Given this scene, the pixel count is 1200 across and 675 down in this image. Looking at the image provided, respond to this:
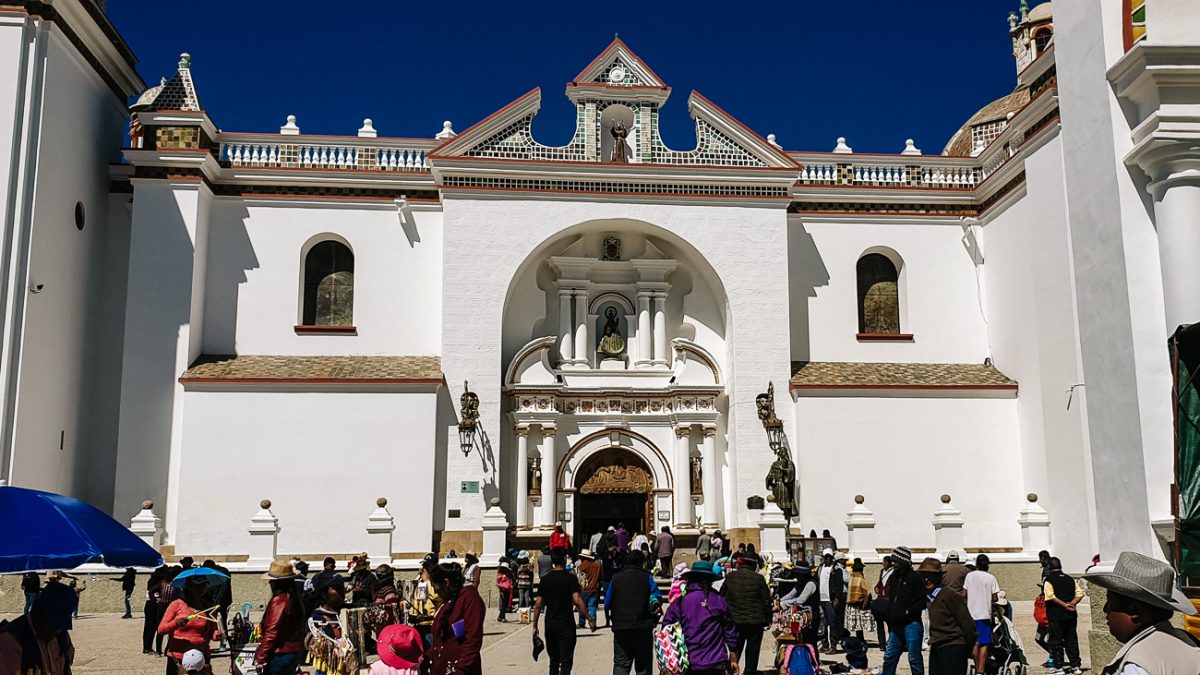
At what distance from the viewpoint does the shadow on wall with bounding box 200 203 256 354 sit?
24.5 m

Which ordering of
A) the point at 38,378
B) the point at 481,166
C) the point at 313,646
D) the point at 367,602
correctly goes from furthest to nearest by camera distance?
the point at 481,166, the point at 38,378, the point at 367,602, the point at 313,646

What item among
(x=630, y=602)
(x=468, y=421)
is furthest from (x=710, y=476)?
(x=630, y=602)

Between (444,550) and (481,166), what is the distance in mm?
8375

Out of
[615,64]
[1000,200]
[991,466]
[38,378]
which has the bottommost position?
[991,466]

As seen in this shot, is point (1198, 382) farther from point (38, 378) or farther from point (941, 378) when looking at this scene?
point (38, 378)

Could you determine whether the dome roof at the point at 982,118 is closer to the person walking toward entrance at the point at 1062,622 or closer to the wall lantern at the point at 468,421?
the wall lantern at the point at 468,421

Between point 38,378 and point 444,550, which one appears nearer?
point 38,378

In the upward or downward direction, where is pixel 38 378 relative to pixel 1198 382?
upward

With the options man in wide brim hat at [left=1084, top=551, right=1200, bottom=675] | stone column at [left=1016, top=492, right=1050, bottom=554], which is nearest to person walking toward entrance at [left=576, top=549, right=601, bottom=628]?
stone column at [left=1016, top=492, right=1050, bottom=554]

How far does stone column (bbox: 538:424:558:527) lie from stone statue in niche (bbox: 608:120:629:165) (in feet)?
20.7

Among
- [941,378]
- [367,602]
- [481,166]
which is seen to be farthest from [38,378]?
[941,378]

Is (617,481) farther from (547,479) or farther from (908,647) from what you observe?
(908,647)

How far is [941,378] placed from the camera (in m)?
25.0

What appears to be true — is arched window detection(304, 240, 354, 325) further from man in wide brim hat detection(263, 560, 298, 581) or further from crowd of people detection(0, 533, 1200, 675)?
man in wide brim hat detection(263, 560, 298, 581)
